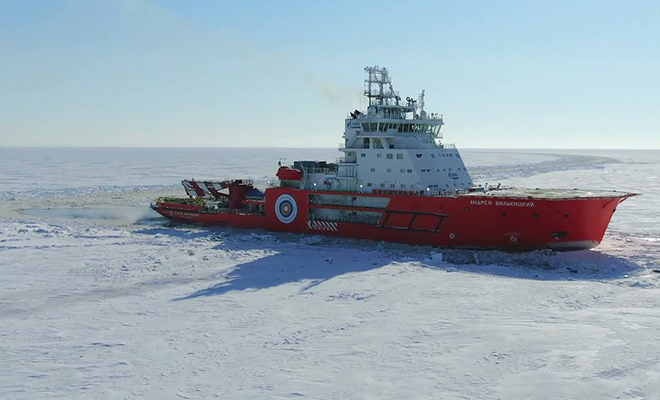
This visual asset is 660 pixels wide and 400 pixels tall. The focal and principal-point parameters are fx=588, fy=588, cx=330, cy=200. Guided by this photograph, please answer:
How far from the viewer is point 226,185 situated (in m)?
33.6

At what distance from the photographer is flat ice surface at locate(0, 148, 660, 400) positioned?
434 inches

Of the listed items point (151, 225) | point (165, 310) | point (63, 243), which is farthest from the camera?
point (151, 225)

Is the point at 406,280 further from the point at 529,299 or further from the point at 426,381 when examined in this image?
the point at 426,381

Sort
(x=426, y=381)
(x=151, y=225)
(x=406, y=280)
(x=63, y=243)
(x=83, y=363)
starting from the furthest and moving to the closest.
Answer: (x=151, y=225)
(x=63, y=243)
(x=406, y=280)
(x=83, y=363)
(x=426, y=381)

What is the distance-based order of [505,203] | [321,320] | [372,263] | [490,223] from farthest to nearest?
[490,223] → [505,203] → [372,263] → [321,320]

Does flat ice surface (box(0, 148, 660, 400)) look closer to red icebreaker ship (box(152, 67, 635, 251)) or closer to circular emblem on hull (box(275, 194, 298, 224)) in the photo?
red icebreaker ship (box(152, 67, 635, 251))

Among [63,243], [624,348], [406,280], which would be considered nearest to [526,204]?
[406,280]

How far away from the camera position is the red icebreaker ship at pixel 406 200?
22.5 metres

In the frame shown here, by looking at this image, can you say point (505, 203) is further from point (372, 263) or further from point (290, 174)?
point (290, 174)

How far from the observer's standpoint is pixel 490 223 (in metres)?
23.1

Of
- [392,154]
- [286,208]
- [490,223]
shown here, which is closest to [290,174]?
[286,208]

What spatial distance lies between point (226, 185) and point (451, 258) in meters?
→ 15.7

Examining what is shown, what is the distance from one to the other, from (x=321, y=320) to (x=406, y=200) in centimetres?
1100

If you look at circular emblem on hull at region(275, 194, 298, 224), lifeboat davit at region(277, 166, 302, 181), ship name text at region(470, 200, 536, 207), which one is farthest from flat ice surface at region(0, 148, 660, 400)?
lifeboat davit at region(277, 166, 302, 181)
